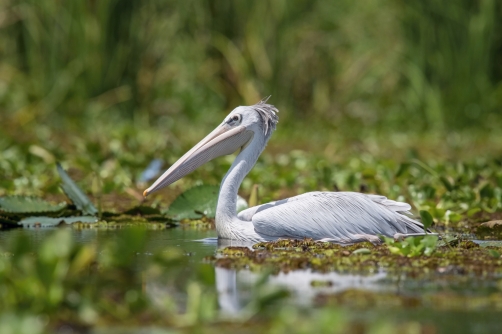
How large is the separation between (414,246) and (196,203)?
116 inches

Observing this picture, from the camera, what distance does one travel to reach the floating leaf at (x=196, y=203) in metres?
8.25

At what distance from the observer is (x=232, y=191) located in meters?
7.09

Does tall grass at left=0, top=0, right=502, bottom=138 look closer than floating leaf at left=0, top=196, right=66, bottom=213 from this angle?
No

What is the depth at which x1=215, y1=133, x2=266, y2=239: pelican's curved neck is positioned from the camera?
6.90 meters

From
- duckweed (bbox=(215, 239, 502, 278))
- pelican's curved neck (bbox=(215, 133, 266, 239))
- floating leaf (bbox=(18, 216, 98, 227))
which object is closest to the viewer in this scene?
duckweed (bbox=(215, 239, 502, 278))

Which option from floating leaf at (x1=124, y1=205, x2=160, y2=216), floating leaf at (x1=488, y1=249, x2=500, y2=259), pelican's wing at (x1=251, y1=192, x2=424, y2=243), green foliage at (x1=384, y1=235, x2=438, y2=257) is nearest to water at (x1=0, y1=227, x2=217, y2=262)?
floating leaf at (x1=124, y1=205, x2=160, y2=216)

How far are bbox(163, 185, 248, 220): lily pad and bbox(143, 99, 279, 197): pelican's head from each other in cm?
77

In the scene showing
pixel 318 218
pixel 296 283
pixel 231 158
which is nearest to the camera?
pixel 296 283

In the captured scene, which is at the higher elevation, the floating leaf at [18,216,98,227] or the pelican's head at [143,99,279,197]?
the pelican's head at [143,99,279,197]

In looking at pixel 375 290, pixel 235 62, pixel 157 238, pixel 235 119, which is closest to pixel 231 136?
pixel 235 119

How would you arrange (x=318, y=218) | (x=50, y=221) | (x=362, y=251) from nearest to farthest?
1. (x=362, y=251)
2. (x=318, y=218)
3. (x=50, y=221)

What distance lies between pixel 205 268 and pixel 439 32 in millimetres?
12183

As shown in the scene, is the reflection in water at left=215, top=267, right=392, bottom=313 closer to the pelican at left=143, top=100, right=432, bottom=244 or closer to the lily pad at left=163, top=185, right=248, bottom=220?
the pelican at left=143, top=100, right=432, bottom=244

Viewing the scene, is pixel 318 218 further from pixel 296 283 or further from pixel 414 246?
pixel 296 283
